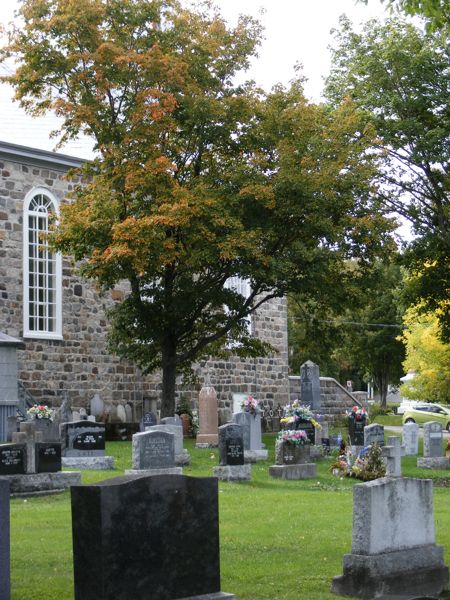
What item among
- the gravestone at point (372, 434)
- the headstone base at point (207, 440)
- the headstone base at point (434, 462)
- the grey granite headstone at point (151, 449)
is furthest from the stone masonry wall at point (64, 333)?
the grey granite headstone at point (151, 449)

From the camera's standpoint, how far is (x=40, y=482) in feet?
56.9

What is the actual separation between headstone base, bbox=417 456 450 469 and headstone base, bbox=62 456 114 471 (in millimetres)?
7785

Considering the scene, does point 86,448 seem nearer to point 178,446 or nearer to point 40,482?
point 178,446

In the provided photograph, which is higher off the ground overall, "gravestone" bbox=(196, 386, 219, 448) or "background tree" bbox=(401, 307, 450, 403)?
"background tree" bbox=(401, 307, 450, 403)

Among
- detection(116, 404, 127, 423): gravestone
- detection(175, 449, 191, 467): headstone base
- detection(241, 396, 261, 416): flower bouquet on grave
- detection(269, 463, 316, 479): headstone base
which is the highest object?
detection(241, 396, 261, 416): flower bouquet on grave

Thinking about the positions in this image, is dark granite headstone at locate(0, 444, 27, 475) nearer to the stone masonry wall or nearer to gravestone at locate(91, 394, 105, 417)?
the stone masonry wall

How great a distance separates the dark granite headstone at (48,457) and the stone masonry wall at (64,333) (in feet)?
35.4

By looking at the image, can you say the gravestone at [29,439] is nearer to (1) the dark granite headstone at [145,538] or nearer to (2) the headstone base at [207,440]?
(2) the headstone base at [207,440]

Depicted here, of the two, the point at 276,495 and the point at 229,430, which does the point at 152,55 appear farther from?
the point at 276,495

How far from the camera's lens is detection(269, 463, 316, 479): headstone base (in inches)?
819

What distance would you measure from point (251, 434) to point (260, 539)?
12.7 metres

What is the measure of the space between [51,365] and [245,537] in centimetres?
1742

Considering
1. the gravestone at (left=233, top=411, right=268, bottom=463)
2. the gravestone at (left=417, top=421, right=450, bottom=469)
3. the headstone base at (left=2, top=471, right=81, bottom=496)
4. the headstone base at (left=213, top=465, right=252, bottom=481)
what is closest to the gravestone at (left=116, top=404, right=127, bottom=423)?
the gravestone at (left=233, top=411, right=268, bottom=463)

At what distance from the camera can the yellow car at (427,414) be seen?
47438 millimetres
